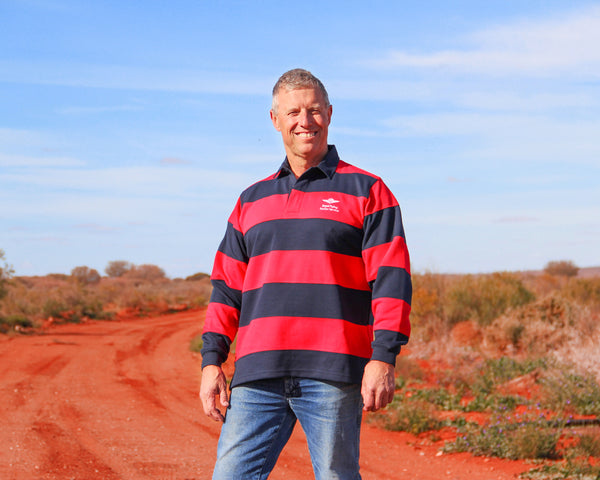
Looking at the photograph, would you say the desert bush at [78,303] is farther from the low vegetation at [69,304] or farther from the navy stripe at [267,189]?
the navy stripe at [267,189]

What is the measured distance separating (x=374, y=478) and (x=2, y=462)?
3395mm

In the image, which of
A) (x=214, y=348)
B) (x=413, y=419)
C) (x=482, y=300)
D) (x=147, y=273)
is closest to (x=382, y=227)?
(x=214, y=348)

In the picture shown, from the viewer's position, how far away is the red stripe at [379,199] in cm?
276

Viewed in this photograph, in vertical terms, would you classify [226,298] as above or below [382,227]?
below

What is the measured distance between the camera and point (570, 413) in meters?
7.59

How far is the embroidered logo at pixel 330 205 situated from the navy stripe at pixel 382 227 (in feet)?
0.44

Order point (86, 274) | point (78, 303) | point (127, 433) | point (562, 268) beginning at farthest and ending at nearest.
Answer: point (86, 274), point (562, 268), point (78, 303), point (127, 433)

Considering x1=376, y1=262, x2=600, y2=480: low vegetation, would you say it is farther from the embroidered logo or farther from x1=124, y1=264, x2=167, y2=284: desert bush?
x1=124, y1=264, x2=167, y2=284: desert bush

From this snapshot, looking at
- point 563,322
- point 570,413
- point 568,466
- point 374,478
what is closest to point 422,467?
point 374,478

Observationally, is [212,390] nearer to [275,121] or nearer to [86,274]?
[275,121]

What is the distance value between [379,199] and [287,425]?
39.8 inches

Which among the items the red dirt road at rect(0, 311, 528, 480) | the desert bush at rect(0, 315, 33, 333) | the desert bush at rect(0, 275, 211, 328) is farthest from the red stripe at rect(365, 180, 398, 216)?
the desert bush at rect(0, 275, 211, 328)

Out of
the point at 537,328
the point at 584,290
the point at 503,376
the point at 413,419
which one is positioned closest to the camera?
the point at 413,419

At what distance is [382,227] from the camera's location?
8.89ft
